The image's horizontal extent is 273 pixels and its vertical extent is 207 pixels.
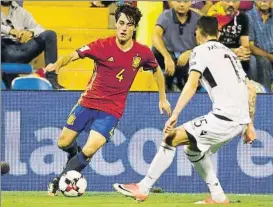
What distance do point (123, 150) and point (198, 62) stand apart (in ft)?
11.0

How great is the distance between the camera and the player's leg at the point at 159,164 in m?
10.1

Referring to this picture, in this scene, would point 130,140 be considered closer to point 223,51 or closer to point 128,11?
point 128,11

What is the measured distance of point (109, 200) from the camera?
1123 cm

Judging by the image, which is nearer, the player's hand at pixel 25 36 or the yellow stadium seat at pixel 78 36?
the player's hand at pixel 25 36

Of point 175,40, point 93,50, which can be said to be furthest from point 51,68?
point 175,40

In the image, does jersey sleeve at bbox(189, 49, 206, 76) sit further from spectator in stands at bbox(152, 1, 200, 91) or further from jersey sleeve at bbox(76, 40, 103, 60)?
spectator in stands at bbox(152, 1, 200, 91)

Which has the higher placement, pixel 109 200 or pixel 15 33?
pixel 15 33

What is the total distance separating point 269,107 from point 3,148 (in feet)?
11.2

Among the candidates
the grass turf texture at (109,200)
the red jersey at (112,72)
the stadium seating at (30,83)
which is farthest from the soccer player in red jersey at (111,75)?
the stadium seating at (30,83)

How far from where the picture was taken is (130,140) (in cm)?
1316

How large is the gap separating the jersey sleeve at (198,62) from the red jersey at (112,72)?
1618 millimetres

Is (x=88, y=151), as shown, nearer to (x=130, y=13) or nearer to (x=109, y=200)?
(x=109, y=200)

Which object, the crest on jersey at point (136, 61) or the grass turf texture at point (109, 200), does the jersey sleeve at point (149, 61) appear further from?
the grass turf texture at point (109, 200)

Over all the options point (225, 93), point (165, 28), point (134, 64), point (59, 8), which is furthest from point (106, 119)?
point (59, 8)
